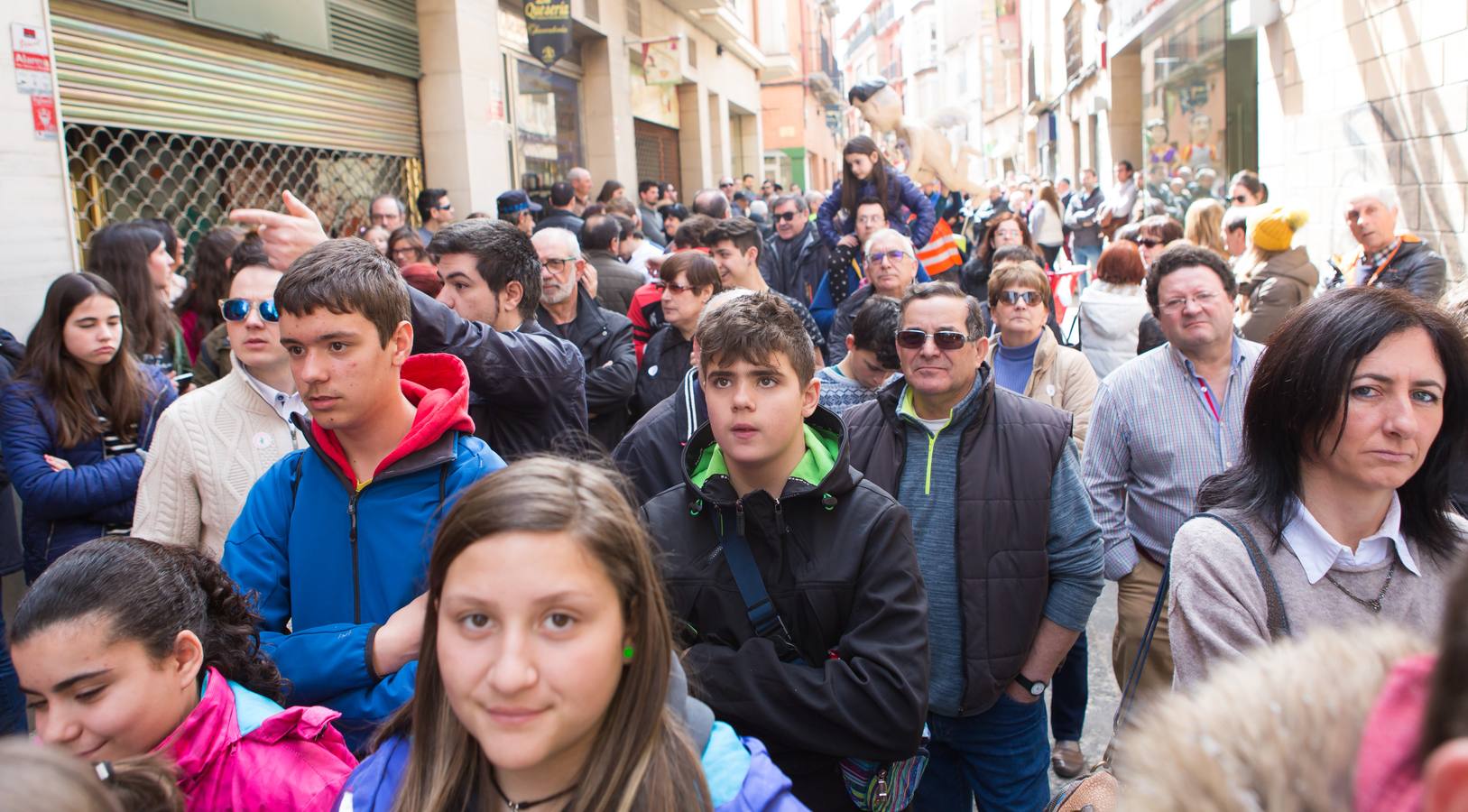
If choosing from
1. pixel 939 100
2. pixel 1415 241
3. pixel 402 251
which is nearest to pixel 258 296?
pixel 402 251

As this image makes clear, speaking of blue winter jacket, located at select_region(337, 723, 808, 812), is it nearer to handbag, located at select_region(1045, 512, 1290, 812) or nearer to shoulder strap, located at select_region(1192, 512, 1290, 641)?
handbag, located at select_region(1045, 512, 1290, 812)

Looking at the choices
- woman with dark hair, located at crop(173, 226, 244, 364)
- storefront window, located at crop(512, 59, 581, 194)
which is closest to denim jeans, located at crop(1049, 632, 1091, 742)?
woman with dark hair, located at crop(173, 226, 244, 364)

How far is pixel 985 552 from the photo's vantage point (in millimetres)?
3162

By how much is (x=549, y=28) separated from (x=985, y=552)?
11.0 m

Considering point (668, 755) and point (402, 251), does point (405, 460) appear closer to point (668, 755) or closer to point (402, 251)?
point (668, 755)

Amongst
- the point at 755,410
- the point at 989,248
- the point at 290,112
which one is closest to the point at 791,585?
the point at 755,410

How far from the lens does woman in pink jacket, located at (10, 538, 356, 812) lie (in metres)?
1.86

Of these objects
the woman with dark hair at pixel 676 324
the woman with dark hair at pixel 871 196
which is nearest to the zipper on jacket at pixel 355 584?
the woman with dark hair at pixel 676 324

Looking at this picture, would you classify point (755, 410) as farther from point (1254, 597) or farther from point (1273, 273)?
point (1273, 273)

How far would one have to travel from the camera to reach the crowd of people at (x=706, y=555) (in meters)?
1.50

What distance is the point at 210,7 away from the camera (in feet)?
24.5

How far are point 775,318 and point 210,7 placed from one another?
676cm

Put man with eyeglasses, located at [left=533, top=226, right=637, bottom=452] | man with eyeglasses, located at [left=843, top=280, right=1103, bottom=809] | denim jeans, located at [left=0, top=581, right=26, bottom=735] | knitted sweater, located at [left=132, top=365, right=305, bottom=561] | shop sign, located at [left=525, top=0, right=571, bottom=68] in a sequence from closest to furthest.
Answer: knitted sweater, located at [left=132, top=365, right=305, bottom=561] < man with eyeglasses, located at [left=843, top=280, right=1103, bottom=809] < denim jeans, located at [left=0, top=581, right=26, bottom=735] < man with eyeglasses, located at [left=533, top=226, right=637, bottom=452] < shop sign, located at [left=525, top=0, right=571, bottom=68]

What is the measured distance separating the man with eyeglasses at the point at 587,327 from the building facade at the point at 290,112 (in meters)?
2.77
